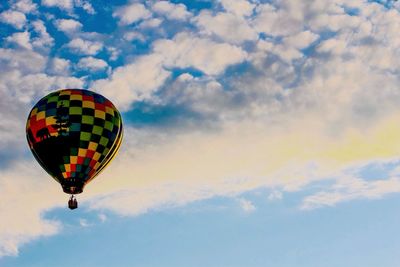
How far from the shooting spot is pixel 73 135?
176 feet

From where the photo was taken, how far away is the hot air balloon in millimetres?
53094

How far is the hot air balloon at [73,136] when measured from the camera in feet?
174

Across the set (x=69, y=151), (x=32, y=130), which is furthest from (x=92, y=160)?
(x=32, y=130)

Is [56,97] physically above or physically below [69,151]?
above

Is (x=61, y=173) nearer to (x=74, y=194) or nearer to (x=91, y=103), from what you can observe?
(x=74, y=194)

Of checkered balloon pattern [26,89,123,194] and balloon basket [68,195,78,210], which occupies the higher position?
checkered balloon pattern [26,89,123,194]

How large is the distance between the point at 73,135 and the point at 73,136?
79mm

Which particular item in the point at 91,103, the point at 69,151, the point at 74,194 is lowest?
the point at 74,194

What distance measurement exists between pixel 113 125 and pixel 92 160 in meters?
3.61

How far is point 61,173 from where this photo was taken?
2092 inches

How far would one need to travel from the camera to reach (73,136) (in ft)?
176

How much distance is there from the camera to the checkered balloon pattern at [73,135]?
174ft

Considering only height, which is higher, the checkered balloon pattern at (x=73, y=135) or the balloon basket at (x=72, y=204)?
the checkered balloon pattern at (x=73, y=135)

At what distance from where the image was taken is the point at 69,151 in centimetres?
5312
